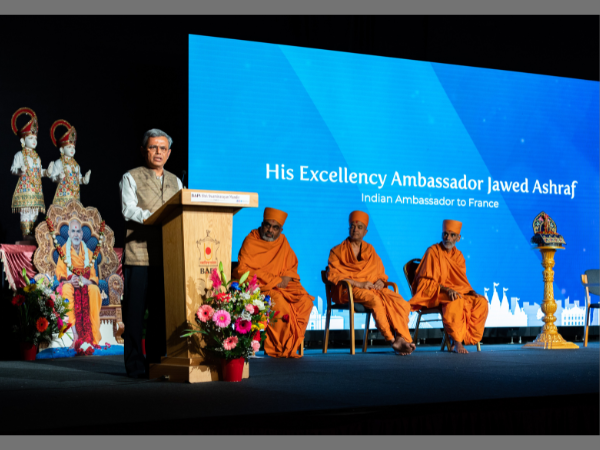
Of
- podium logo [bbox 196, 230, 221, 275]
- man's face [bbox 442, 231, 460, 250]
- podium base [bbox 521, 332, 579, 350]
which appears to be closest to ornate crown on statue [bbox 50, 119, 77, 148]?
podium logo [bbox 196, 230, 221, 275]

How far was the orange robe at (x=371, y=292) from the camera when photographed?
Answer: 16.7 feet

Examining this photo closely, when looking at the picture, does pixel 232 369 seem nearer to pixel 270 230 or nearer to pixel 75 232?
pixel 270 230

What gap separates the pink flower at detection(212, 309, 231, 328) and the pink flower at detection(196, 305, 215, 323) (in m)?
0.03

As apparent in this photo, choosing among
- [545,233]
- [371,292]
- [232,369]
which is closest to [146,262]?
[232,369]

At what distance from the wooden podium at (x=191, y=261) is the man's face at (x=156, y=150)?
0.30 meters

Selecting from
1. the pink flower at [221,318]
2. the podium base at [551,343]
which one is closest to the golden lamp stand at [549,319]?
the podium base at [551,343]

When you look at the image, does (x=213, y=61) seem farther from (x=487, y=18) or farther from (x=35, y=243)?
(x=487, y=18)

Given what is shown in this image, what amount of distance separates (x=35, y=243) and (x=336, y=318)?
2.48 meters

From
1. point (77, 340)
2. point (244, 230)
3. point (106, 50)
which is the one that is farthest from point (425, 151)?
point (77, 340)

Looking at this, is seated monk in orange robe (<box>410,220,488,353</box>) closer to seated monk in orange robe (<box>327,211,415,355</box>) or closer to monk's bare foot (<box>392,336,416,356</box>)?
seated monk in orange robe (<box>327,211,415,355</box>)

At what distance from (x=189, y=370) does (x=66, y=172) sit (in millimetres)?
2781

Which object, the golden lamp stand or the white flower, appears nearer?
the white flower

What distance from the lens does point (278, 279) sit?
4.99 metres

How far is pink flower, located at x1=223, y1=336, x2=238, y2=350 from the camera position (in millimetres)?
2975
